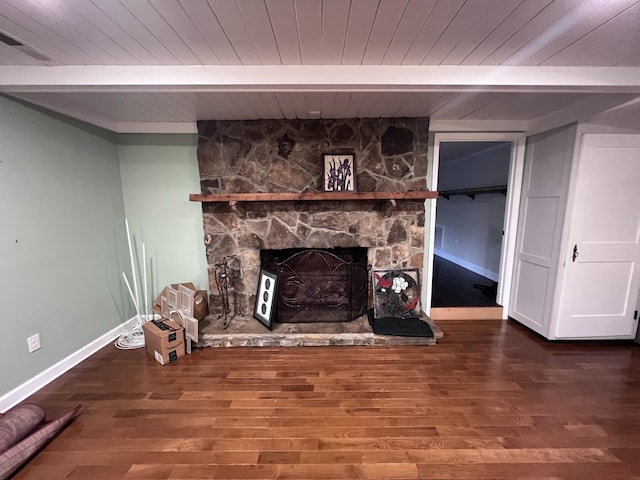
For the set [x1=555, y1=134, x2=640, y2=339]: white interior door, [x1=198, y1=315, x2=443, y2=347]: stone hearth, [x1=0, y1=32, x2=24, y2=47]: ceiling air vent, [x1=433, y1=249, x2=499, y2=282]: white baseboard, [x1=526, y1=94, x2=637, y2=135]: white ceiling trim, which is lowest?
[x1=198, y1=315, x2=443, y2=347]: stone hearth

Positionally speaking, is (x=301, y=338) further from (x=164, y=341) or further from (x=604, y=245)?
→ (x=604, y=245)

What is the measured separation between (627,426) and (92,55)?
3.91 meters

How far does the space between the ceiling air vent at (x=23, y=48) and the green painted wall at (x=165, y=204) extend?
117cm

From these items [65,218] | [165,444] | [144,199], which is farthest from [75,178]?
[165,444]

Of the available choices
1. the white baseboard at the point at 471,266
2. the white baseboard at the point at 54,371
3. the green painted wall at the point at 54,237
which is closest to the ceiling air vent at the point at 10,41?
the green painted wall at the point at 54,237

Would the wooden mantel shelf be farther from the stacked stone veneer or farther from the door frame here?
the door frame

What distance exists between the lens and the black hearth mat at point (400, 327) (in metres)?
2.44

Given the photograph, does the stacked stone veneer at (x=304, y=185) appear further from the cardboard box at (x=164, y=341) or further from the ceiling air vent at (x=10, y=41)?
the ceiling air vent at (x=10, y=41)

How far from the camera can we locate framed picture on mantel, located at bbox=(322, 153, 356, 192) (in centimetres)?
256

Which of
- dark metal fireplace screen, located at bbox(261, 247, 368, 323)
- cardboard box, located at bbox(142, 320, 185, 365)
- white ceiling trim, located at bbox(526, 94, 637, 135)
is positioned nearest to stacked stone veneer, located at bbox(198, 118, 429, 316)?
dark metal fireplace screen, located at bbox(261, 247, 368, 323)

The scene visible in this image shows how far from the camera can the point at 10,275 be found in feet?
5.68

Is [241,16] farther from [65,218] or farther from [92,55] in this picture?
[65,218]

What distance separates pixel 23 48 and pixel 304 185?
6.49 ft

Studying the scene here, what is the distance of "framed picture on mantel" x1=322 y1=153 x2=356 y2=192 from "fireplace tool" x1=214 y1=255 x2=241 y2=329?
1282 millimetres
